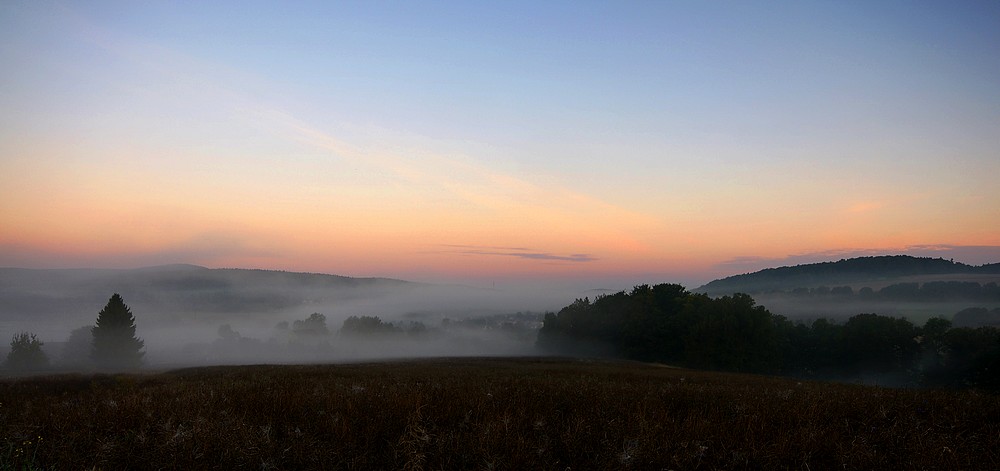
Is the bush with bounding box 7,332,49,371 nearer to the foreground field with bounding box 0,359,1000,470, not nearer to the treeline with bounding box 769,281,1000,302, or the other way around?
the foreground field with bounding box 0,359,1000,470

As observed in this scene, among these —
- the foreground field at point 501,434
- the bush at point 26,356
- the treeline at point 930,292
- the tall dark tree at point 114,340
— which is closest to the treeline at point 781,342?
the foreground field at point 501,434

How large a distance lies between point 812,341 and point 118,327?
107 m

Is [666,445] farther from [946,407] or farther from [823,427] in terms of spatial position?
[946,407]

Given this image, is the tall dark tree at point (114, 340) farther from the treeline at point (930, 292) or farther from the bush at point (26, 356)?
the treeline at point (930, 292)

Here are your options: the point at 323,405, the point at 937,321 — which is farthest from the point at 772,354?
the point at 323,405

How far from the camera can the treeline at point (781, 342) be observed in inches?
2427

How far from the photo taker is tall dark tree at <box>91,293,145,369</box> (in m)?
72.9

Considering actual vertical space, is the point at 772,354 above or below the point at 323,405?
below

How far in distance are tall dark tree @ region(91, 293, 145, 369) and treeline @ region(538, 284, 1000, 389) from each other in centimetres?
7570

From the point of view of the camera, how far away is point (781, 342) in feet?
235

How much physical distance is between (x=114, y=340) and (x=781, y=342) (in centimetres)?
10042

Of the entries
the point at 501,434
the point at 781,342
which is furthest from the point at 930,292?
the point at 501,434

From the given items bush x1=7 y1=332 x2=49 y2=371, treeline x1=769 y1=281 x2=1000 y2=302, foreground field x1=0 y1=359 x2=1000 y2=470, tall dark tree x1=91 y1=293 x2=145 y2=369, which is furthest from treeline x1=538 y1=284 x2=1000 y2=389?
treeline x1=769 y1=281 x2=1000 y2=302

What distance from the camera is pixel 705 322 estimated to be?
6656 centimetres
